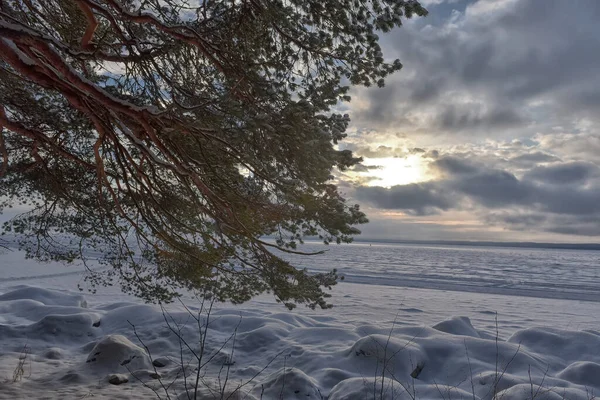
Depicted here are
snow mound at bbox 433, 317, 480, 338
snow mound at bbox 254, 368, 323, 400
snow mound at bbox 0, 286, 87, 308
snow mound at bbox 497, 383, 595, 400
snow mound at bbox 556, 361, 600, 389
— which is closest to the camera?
snow mound at bbox 497, 383, 595, 400

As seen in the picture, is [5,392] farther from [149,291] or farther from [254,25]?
[254,25]

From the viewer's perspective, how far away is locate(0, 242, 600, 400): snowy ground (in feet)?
19.9

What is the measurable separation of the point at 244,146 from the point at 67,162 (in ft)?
10.3

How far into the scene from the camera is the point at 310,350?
8516 mm

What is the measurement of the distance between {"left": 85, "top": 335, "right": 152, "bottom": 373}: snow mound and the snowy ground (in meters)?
0.02

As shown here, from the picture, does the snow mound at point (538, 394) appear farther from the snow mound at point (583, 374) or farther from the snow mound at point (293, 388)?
the snow mound at point (293, 388)

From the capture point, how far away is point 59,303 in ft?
42.1

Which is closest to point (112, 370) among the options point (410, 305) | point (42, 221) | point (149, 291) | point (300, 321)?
point (149, 291)

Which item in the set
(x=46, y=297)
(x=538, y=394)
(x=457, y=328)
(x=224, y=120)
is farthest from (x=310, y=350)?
(x=46, y=297)

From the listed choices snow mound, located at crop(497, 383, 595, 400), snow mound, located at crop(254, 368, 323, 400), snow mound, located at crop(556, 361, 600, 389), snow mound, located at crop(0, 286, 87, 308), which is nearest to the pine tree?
snow mound, located at crop(254, 368, 323, 400)

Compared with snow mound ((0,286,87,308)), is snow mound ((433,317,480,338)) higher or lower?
lower

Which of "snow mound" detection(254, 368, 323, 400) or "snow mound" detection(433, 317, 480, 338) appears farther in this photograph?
"snow mound" detection(433, 317, 480, 338)

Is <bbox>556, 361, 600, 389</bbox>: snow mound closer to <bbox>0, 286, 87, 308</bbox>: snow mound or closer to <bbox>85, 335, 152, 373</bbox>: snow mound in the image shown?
<bbox>85, 335, 152, 373</bbox>: snow mound

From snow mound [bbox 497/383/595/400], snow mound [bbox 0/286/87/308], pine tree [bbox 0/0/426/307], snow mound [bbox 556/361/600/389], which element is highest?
pine tree [bbox 0/0/426/307]
